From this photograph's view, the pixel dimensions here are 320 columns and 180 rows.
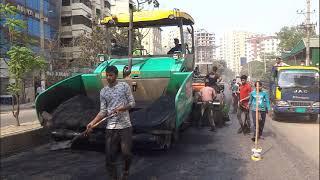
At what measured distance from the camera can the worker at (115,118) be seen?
19.4ft

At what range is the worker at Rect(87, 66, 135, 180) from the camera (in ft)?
19.4

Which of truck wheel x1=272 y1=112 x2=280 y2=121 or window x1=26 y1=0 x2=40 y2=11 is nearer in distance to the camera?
truck wheel x1=272 y1=112 x2=280 y2=121

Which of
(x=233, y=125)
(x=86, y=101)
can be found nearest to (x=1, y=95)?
(x=233, y=125)

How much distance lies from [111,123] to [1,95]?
34.0m

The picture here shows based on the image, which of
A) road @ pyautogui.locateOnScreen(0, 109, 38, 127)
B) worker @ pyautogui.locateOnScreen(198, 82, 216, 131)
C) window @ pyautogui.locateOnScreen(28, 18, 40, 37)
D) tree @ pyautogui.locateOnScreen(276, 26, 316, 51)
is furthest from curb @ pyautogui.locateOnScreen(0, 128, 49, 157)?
tree @ pyautogui.locateOnScreen(276, 26, 316, 51)

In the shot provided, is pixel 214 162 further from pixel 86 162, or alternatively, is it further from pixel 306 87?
pixel 306 87

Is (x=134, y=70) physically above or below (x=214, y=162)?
above

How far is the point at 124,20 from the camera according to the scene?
1038cm

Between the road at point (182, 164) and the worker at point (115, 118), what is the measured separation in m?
0.62

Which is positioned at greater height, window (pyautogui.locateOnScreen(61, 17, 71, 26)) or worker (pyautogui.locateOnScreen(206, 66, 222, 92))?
window (pyautogui.locateOnScreen(61, 17, 71, 26))

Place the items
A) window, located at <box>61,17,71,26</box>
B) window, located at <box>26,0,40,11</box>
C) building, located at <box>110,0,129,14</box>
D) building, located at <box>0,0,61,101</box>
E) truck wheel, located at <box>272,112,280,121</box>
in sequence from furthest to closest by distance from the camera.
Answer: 1. building, located at <box>110,0,129,14</box>
2. window, located at <box>61,17,71,26</box>
3. window, located at <box>26,0,40,11</box>
4. building, located at <box>0,0,61,101</box>
5. truck wheel, located at <box>272,112,280,121</box>

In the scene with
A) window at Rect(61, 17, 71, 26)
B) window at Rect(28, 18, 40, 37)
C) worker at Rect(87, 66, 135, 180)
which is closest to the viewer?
worker at Rect(87, 66, 135, 180)

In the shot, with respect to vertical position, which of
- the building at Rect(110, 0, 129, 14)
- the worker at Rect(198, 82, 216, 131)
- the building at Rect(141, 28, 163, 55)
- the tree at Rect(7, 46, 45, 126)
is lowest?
the worker at Rect(198, 82, 216, 131)

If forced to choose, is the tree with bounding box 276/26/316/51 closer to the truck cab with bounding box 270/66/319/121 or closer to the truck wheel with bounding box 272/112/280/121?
the truck wheel with bounding box 272/112/280/121
